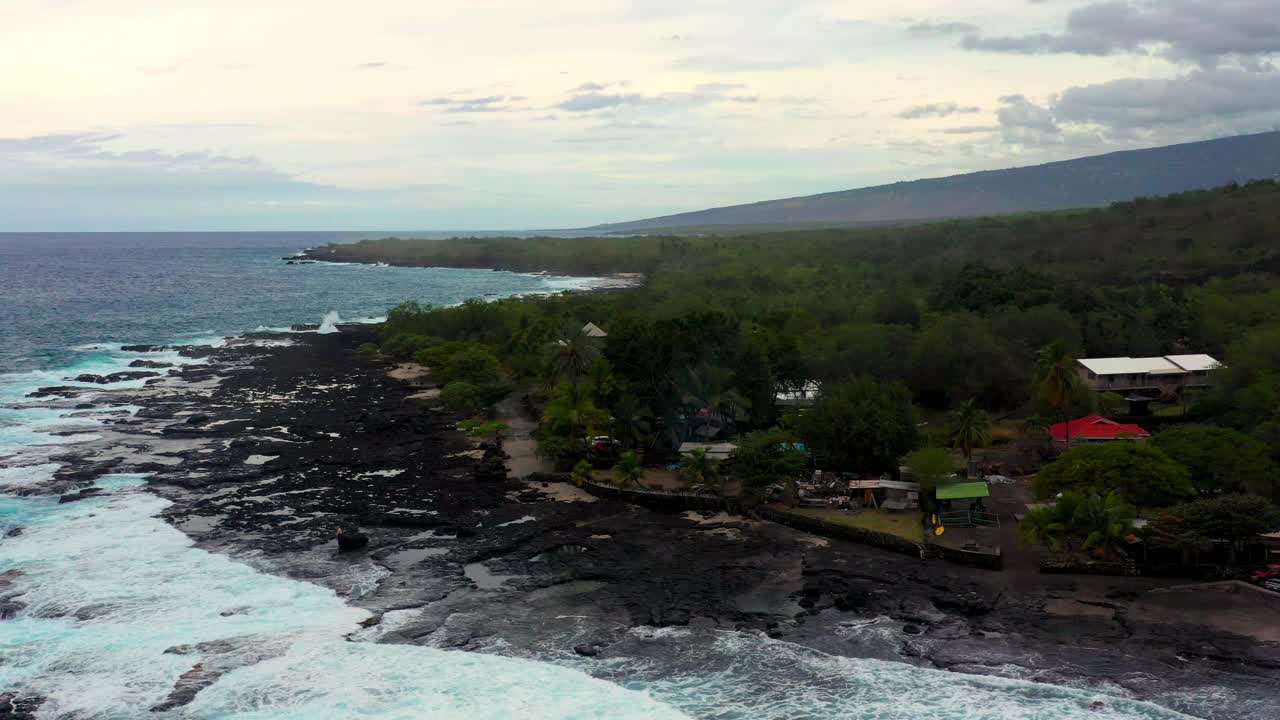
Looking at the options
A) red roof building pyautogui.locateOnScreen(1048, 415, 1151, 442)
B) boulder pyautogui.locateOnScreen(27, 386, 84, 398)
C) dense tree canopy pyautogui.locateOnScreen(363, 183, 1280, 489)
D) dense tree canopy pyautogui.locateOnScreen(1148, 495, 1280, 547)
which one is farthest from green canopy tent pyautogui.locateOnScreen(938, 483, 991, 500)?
boulder pyautogui.locateOnScreen(27, 386, 84, 398)

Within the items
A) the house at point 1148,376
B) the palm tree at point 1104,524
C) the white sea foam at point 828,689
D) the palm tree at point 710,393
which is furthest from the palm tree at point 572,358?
the house at point 1148,376

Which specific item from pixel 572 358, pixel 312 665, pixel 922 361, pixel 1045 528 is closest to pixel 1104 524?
pixel 1045 528

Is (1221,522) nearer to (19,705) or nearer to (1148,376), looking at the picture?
(1148,376)

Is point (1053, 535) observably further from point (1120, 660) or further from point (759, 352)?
point (759, 352)

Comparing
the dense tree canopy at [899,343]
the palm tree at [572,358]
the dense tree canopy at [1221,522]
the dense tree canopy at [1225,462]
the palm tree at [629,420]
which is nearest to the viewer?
the dense tree canopy at [1221,522]

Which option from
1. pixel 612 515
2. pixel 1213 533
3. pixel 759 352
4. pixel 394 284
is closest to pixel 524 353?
pixel 759 352

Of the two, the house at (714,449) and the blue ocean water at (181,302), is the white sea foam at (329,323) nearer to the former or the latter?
the blue ocean water at (181,302)
